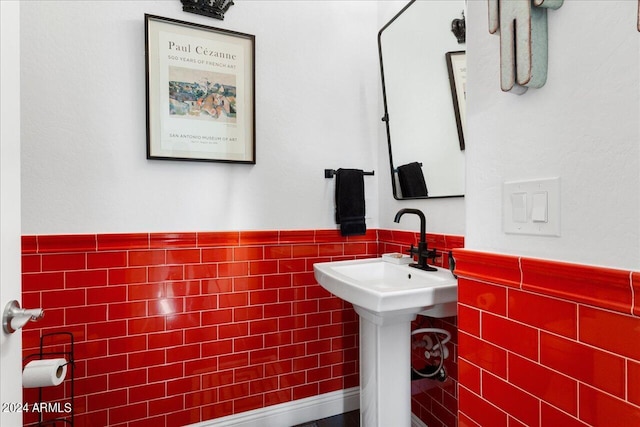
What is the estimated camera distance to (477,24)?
93cm

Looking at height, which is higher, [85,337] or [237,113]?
[237,113]

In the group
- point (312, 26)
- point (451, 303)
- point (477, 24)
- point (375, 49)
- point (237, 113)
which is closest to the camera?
point (477, 24)

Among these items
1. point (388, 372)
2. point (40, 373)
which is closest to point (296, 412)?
point (388, 372)

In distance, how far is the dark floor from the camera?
1790mm

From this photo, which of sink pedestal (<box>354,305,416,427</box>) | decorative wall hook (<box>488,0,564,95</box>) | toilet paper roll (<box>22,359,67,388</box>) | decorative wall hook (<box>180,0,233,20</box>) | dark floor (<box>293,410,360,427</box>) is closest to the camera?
decorative wall hook (<box>488,0,564,95</box>)

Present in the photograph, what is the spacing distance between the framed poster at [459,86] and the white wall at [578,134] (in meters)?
0.51

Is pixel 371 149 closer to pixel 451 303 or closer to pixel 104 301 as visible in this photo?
pixel 451 303

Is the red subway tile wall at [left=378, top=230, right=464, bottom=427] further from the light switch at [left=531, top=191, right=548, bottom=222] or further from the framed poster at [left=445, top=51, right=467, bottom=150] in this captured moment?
the light switch at [left=531, top=191, right=548, bottom=222]

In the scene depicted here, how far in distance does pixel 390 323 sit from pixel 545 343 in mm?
577

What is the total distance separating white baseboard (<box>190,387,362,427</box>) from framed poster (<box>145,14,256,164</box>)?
127 cm

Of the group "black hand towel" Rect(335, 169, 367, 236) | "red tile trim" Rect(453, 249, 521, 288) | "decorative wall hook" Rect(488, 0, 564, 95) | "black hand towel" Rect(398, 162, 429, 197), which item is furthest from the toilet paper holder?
"black hand towel" Rect(398, 162, 429, 197)

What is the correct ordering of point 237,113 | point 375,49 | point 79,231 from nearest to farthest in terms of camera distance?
1. point 79,231
2. point 237,113
3. point 375,49

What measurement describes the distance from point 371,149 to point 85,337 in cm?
165

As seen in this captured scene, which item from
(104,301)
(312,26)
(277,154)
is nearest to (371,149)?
(277,154)
